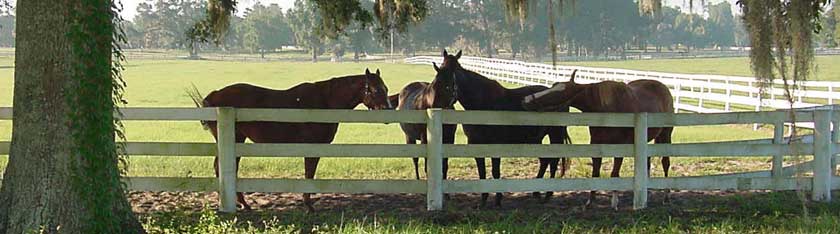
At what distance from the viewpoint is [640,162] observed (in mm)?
6477

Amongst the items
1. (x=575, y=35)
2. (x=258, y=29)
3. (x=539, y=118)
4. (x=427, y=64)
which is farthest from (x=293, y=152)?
(x=258, y=29)

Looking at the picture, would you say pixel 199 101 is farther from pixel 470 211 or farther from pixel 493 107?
pixel 470 211

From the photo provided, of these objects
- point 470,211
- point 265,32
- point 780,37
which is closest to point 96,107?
point 470,211

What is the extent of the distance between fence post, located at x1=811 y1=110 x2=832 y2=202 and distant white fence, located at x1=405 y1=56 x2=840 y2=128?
0.54 metres

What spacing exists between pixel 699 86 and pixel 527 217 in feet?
45.0

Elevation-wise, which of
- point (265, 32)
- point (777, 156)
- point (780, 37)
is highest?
point (265, 32)

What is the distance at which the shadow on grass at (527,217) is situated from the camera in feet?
16.9

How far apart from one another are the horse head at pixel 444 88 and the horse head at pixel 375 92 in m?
0.57

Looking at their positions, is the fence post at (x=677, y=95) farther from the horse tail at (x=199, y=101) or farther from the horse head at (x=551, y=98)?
the horse tail at (x=199, y=101)

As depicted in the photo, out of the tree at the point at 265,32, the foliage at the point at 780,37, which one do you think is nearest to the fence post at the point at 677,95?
the foliage at the point at 780,37

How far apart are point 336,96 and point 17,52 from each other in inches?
138

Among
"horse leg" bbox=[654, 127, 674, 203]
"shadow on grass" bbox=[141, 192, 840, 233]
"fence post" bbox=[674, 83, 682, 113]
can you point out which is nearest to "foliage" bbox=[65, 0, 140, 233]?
"shadow on grass" bbox=[141, 192, 840, 233]

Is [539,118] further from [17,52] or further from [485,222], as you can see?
[17,52]

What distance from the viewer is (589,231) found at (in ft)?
Result: 17.2
